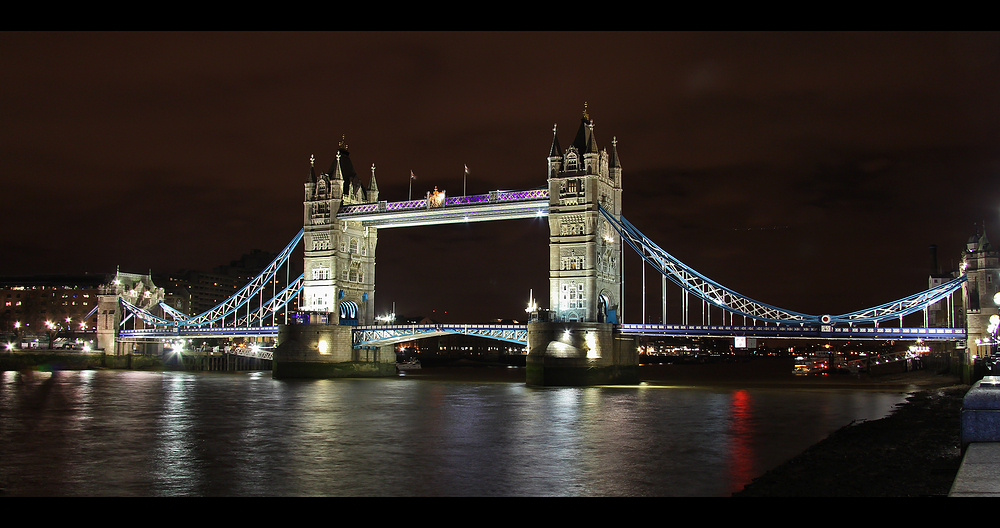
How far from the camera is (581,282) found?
4684 centimetres

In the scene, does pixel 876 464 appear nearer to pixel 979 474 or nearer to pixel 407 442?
pixel 979 474

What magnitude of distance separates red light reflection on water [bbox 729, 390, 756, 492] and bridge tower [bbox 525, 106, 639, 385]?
11.3m

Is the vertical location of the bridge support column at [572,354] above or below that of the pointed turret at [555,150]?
below

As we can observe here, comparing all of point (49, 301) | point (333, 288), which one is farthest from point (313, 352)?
point (49, 301)

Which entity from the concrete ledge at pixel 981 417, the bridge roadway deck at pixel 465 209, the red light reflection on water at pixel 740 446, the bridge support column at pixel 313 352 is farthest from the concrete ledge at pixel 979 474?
the bridge support column at pixel 313 352

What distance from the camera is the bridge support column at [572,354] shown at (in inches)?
1746

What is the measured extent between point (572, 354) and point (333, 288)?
20192 millimetres

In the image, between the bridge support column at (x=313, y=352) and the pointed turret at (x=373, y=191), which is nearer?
the bridge support column at (x=313, y=352)

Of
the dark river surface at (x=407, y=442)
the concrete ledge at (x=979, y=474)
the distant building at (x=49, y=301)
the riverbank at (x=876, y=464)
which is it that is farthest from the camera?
the distant building at (x=49, y=301)

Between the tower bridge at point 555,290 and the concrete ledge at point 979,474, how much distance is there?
34.7 metres

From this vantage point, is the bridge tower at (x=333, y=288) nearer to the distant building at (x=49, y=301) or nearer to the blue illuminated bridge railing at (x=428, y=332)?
the blue illuminated bridge railing at (x=428, y=332)

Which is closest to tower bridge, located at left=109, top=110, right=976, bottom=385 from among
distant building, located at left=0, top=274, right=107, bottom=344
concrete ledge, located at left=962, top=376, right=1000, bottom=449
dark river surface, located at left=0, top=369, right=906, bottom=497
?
dark river surface, located at left=0, top=369, right=906, bottom=497

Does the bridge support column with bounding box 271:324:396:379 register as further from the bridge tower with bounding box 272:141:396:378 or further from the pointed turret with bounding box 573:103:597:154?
the pointed turret with bounding box 573:103:597:154
